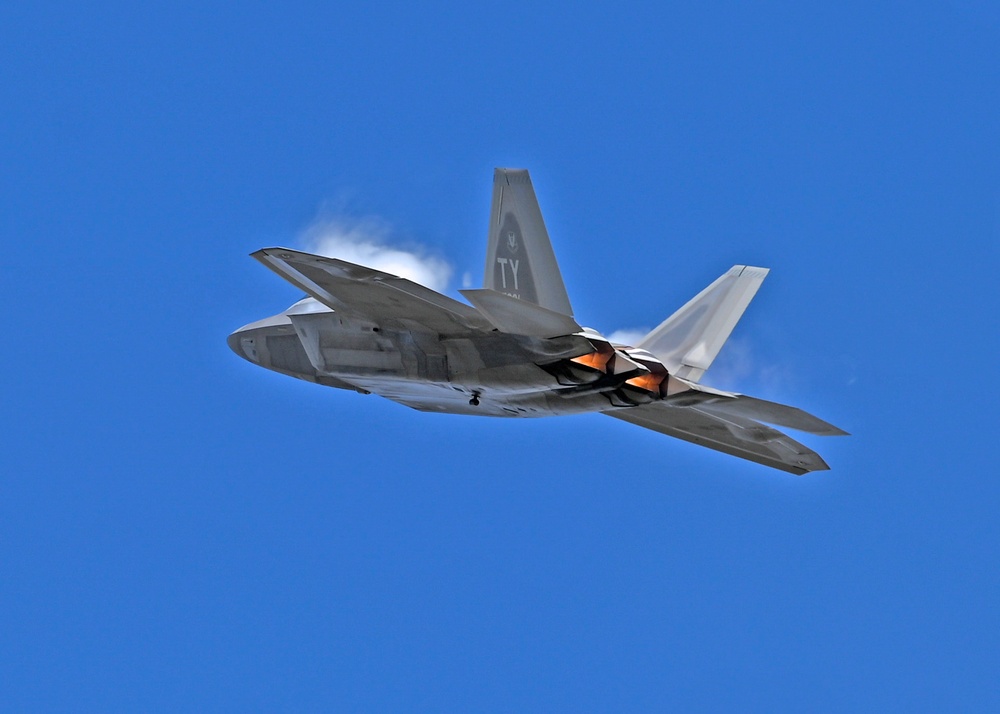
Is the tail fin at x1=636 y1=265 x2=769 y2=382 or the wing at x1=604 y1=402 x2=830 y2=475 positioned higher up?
the tail fin at x1=636 y1=265 x2=769 y2=382

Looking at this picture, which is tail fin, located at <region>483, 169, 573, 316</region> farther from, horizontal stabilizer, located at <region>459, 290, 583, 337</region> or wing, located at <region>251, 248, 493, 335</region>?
wing, located at <region>251, 248, 493, 335</region>

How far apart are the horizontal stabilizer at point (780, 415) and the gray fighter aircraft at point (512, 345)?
0.02 m

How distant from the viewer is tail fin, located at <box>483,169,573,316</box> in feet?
68.3

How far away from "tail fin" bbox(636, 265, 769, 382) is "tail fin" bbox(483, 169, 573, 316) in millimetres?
2520

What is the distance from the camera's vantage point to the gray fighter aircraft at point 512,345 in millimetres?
20562

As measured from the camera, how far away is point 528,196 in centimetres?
2091

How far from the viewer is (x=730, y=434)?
2514 centimetres

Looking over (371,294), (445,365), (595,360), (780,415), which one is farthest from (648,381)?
(371,294)

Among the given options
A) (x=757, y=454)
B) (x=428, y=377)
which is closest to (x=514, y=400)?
(x=428, y=377)

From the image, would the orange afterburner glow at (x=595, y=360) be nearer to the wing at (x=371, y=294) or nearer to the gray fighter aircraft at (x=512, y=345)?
the gray fighter aircraft at (x=512, y=345)

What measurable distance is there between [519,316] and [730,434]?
6.76 meters

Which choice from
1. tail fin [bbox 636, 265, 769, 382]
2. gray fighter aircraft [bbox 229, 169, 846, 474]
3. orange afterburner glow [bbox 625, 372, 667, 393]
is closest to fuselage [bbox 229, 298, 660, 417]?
gray fighter aircraft [bbox 229, 169, 846, 474]

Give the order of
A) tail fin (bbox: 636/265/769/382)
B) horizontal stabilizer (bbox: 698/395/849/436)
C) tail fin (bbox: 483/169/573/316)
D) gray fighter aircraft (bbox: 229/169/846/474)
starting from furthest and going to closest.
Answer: tail fin (bbox: 636/265/769/382) < tail fin (bbox: 483/169/573/316) < gray fighter aircraft (bbox: 229/169/846/474) < horizontal stabilizer (bbox: 698/395/849/436)

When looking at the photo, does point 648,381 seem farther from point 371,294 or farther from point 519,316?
point 371,294
